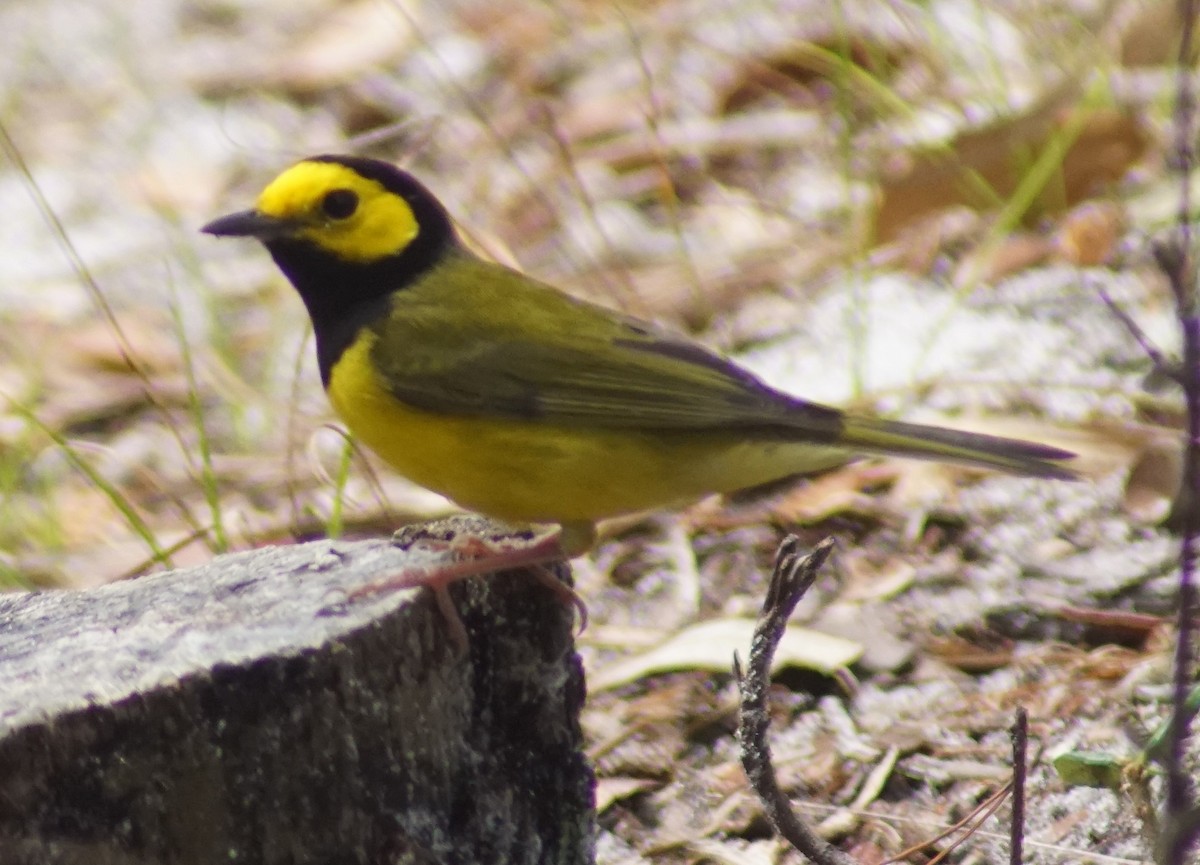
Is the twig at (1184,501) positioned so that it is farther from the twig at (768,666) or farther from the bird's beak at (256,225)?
the bird's beak at (256,225)

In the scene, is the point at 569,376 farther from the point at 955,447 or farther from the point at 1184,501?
the point at 1184,501

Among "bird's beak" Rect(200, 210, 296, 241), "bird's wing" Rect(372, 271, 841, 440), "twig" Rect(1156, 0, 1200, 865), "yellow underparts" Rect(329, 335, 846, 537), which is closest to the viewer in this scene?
"twig" Rect(1156, 0, 1200, 865)

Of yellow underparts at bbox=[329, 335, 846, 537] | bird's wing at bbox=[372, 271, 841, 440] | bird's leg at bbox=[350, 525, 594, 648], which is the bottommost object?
bird's leg at bbox=[350, 525, 594, 648]

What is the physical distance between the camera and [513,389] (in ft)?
12.7

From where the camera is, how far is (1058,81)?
20.5ft

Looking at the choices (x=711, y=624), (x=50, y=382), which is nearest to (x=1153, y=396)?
(x=711, y=624)

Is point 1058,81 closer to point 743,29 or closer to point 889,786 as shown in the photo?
point 743,29

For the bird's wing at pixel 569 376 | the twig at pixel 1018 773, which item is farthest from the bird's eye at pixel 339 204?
the twig at pixel 1018 773

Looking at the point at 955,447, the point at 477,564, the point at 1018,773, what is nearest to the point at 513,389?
the point at 477,564

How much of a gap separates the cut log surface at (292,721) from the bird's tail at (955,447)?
3.54 feet

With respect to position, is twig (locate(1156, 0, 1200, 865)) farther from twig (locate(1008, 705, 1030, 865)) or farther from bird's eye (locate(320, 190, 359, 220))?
bird's eye (locate(320, 190, 359, 220))

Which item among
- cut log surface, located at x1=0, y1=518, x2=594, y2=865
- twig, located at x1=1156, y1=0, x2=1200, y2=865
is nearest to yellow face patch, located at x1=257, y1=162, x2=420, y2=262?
cut log surface, located at x1=0, y1=518, x2=594, y2=865

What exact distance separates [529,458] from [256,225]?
915 mm

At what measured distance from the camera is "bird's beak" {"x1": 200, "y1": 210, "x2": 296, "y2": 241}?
13.2ft
